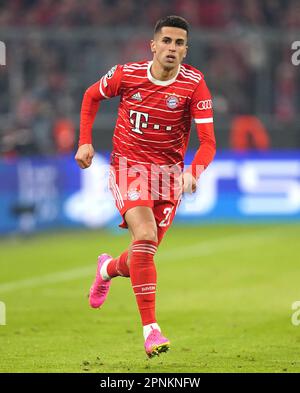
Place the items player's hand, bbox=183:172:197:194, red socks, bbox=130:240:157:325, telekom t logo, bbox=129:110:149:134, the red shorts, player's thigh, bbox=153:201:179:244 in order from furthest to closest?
player's thigh, bbox=153:201:179:244 → telekom t logo, bbox=129:110:149:134 → the red shorts → red socks, bbox=130:240:157:325 → player's hand, bbox=183:172:197:194

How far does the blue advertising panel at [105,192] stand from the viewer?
16.2 meters

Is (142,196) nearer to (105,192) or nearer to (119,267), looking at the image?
(119,267)

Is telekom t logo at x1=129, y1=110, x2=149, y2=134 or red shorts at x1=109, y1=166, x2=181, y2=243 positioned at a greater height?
telekom t logo at x1=129, y1=110, x2=149, y2=134

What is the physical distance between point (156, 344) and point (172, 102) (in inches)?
Result: 71.2

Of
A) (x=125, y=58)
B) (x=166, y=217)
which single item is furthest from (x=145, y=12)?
(x=166, y=217)

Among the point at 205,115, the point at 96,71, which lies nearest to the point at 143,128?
the point at 205,115

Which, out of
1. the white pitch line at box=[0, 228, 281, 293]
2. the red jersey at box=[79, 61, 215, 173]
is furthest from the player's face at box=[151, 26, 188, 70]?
the white pitch line at box=[0, 228, 281, 293]

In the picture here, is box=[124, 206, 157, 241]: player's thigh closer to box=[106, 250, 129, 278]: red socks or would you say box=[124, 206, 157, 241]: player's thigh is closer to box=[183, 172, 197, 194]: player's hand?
box=[183, 172, 197, 194]: player's hand

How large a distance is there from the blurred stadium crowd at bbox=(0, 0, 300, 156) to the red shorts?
997 centimetres

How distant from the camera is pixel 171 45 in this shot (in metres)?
7.42

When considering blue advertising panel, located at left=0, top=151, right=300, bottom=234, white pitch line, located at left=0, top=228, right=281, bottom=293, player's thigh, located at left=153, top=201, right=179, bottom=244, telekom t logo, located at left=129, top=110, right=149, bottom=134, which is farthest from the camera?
blue advertising panel, located at left=0, top=151, right=300, bottom=234

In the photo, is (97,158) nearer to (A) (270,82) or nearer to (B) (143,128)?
(A) (270,82)

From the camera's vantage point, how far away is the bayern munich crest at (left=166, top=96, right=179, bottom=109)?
7.56 meters
